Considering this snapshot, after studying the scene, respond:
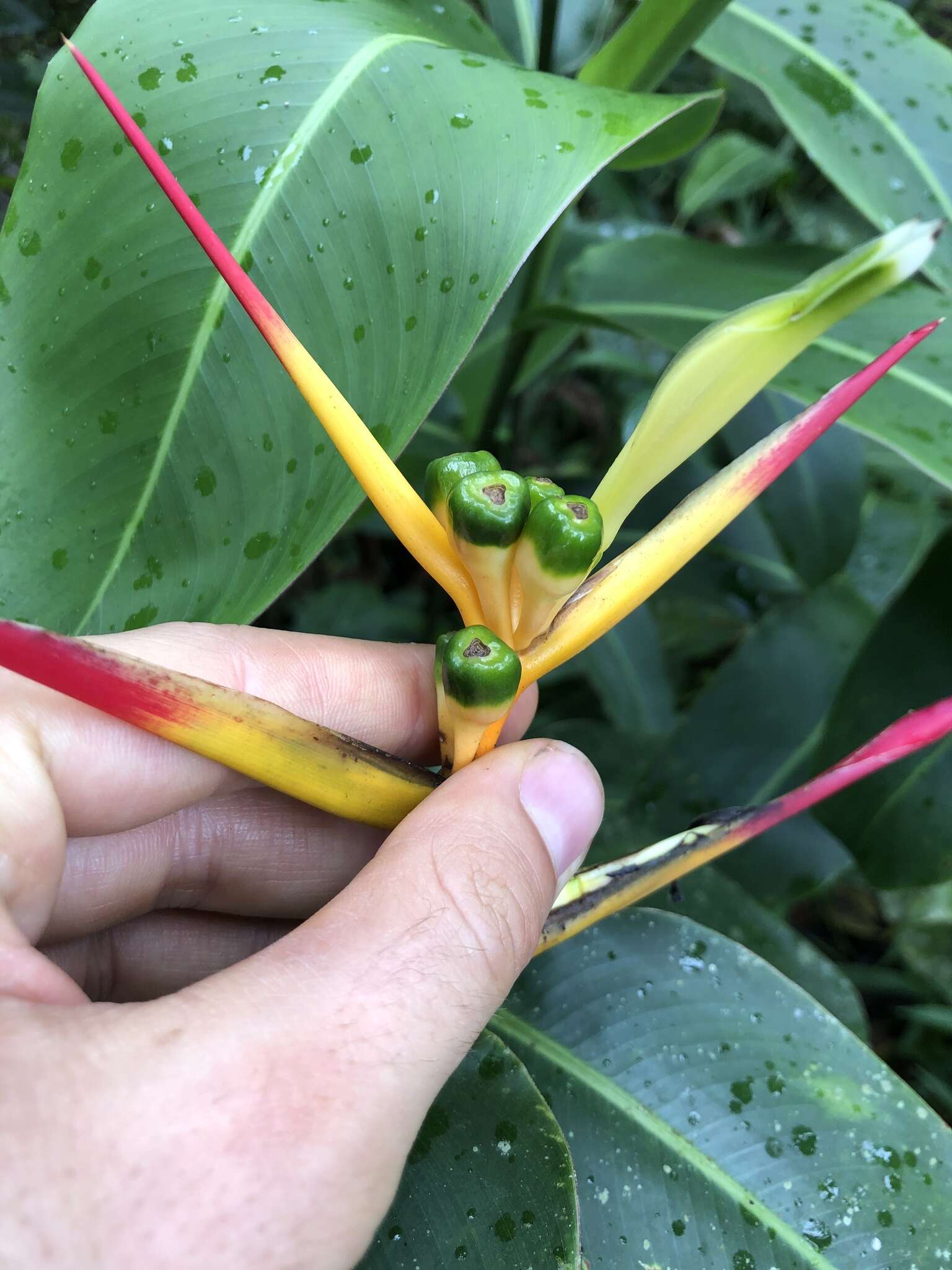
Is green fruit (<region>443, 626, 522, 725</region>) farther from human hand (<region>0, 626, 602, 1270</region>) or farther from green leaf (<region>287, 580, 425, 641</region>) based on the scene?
green leaf (<region>287, 580, 425, 641</region>)

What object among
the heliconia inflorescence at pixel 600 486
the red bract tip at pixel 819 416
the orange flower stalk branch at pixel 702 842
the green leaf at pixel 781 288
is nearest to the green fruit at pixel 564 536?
the heliconia inflorescence at pixel 600 486

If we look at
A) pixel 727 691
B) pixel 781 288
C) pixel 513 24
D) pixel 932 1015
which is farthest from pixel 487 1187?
pixel 513 24

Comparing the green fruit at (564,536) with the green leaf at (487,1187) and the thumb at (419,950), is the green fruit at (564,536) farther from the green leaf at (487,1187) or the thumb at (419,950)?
the green leaf at (487,1187)

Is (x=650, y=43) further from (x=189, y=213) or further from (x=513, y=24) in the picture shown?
(x=189, y=213)

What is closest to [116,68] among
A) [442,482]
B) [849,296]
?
[442,482]

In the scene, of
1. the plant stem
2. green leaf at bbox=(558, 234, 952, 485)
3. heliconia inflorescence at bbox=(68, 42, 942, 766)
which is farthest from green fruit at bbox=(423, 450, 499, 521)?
the plant stem

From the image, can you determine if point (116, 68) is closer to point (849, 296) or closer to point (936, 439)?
point (849, 296)
